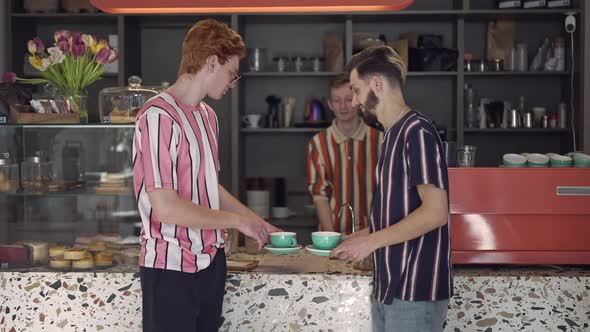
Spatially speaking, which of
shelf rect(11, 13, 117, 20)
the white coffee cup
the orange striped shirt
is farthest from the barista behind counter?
shelf rect(11, 13, 117, 20)

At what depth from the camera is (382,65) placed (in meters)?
1.95

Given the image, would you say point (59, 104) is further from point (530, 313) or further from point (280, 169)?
point (280, 169)

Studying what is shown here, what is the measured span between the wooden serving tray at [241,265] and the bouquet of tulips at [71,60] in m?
0.85

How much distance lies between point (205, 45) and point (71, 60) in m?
0.83

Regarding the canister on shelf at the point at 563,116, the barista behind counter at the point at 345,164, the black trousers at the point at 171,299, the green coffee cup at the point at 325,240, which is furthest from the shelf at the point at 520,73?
the black trousers at the point at 171,299

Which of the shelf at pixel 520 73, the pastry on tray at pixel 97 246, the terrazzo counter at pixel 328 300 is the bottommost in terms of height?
the terrazzo counter at pixel 328 300

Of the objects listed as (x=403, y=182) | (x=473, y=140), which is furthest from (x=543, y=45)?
(x=403, y=182)

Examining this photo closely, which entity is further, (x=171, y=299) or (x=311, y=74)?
(x=311, y=74)

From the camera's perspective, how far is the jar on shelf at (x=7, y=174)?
→ 256cm

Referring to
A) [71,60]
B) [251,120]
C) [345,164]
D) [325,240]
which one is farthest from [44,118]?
[251,120]

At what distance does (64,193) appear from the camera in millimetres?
2584

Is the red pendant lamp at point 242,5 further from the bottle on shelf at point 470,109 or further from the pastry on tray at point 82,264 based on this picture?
the bottle on shelf at point 470,109

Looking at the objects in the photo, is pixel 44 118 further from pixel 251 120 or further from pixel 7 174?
pixel 251 120

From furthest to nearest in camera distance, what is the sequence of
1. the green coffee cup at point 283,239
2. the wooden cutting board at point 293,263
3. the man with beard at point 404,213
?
the wooden cutting board at point 293,263, the green coffee cup at point 283,239, the man with beard at point 404,213
